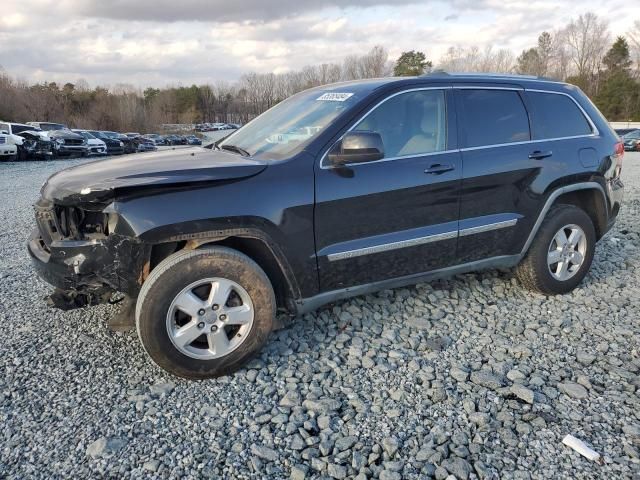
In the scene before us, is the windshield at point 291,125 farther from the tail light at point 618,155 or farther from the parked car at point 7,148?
the parked car at point 7,148

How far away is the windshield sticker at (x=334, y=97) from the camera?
3494 millimetres

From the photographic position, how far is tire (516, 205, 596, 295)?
160 inches

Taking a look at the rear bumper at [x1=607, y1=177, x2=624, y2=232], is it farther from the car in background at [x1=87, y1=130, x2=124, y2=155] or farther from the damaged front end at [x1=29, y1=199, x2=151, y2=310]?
the car in background at [x1=87, y1=130, x2=124, y2=155]

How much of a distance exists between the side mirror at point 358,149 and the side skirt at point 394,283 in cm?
87

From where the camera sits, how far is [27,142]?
20.6 metres

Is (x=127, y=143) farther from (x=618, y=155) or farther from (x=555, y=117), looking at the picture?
(x=618, y=155)

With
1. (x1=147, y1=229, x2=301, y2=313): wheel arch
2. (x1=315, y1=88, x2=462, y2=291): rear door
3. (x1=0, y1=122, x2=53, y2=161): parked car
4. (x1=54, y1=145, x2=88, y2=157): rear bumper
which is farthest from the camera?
(x1=54, y1=145, x2=88, y2=157): rear bumper

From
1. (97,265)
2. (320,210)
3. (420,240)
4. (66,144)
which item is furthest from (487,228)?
(66,144)

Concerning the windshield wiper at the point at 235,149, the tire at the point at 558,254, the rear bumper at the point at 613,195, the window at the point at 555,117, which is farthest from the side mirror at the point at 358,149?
the rear bumper at the point at 613,195

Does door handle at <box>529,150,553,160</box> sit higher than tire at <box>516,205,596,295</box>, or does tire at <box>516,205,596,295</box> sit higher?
door handle at <box>529,150,553,160</box>

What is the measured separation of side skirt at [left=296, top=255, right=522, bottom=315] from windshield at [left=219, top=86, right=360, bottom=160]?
3.18 ft

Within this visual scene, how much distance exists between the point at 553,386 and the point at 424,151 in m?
1.75

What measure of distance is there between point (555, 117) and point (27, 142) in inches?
872

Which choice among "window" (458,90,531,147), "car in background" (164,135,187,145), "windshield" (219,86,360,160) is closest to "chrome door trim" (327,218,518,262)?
"window" (458,90,531,147)
